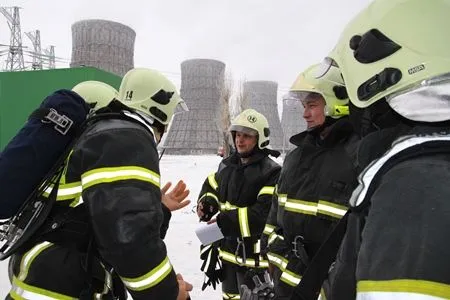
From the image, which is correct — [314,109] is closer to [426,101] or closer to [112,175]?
[112,175]

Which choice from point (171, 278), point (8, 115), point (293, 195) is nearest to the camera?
point (171, 278)

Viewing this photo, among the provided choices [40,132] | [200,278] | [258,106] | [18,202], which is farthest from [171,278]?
[258,106]

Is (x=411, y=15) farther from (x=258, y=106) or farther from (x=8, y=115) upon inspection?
(x=258, y=106)

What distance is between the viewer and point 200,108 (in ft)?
111

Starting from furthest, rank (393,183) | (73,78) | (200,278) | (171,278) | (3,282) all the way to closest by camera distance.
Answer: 1. (73,78)
2. (200,278)
3. (3,282)
4. (171,278)
5. (393,183)

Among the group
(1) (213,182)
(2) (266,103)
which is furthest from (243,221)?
(2) (266,103)

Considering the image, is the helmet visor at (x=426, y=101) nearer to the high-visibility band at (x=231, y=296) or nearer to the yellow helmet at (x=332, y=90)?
the yellow helmet at (x=332, y=90)

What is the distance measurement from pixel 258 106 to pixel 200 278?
96.1ft

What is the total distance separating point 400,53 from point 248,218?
→ 2.46 m

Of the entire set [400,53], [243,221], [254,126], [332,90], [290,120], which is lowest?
[290,120]

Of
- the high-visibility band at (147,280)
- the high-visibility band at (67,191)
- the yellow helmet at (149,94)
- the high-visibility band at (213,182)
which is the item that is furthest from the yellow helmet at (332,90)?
the high-visibility band at (213,182)

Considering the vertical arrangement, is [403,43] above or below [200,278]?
above

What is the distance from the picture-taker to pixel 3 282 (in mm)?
4699

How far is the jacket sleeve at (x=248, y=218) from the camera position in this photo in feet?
10.9
